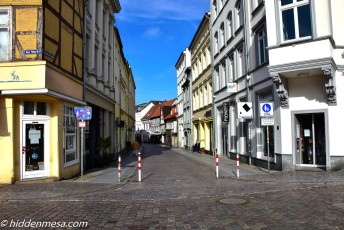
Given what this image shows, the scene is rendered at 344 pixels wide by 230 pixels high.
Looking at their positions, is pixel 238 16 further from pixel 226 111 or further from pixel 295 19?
pixel 295 19

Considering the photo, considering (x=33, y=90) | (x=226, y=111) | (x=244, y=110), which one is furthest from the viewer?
(x=226, y=111)

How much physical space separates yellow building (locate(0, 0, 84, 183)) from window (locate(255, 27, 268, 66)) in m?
9.66

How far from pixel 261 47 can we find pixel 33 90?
11555 mm

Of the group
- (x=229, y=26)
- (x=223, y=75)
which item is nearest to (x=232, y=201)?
(x=229, y=26)

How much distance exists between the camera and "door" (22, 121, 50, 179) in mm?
12625

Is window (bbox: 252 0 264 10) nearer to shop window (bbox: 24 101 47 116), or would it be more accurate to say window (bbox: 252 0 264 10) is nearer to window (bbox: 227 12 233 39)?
window (bbox: 227 12 233 39)

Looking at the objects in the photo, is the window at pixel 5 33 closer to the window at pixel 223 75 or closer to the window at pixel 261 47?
the window at pixel 261 47

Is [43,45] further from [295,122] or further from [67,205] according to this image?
[295,122]

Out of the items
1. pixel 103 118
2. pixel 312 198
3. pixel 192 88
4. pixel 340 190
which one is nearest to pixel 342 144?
pixel 340 190

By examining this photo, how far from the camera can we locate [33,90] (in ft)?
38.5

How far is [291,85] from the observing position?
50.0 feet

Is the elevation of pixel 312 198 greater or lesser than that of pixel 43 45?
lesser

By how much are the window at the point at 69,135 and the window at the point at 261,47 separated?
9766 mm

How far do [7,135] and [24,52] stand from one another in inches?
118
